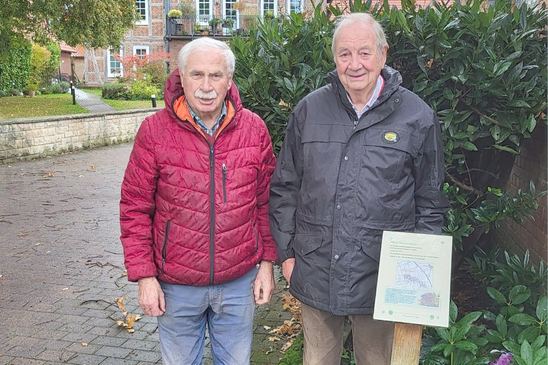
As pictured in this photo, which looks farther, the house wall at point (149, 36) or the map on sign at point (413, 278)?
the house wall at point (149, 36)

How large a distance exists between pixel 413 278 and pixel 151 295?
3.81ft

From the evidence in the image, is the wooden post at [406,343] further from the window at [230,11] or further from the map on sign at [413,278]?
the window at [230,11]

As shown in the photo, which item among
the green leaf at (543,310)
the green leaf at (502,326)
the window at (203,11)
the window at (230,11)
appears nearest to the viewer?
the green leaf at (543,310)

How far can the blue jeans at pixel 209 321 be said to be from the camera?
2652 mm

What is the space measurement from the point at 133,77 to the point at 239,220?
30.9m

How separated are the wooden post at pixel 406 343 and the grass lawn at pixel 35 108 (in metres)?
16.9

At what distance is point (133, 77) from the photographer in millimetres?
31875

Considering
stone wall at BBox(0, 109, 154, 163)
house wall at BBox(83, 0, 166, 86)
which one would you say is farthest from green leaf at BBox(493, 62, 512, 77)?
house wall at BBox(83, 0, 166, 86)

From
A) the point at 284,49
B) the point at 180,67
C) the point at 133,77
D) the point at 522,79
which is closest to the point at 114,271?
the point at 284,49

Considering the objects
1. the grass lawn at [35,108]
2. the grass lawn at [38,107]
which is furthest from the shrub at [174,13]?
the grass lawn at [35,108]

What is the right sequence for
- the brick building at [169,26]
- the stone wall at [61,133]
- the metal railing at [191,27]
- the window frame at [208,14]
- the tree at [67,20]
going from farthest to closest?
the window frame at [208,14] < the brick building at [169,26] < the metal railing at [191,27] < the tree at [67,20] < the stone wall at [61,133]

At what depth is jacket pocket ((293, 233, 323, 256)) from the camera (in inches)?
99.0

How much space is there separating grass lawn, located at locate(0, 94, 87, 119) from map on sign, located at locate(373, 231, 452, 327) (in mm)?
16905

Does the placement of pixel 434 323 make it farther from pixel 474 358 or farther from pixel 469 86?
pixel 469 86
